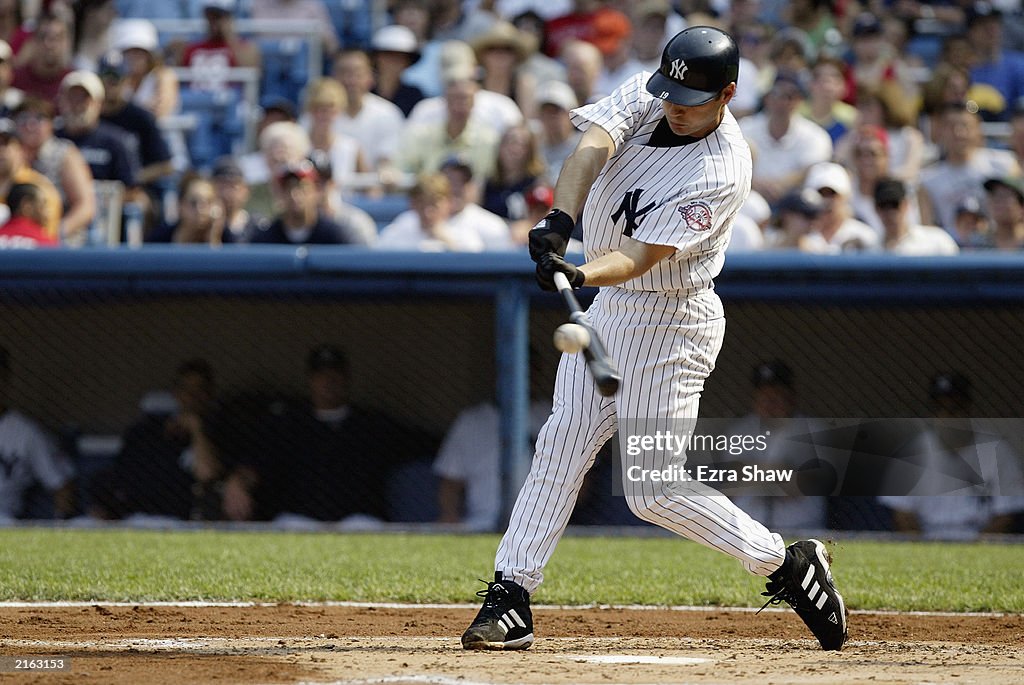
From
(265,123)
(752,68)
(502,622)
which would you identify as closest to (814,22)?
(752,68)

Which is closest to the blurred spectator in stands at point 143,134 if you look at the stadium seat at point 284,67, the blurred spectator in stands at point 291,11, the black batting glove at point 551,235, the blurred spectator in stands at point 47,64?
the blurred spectator in stands at point 47,64

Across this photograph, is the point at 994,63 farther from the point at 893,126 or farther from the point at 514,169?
the point at 514,169

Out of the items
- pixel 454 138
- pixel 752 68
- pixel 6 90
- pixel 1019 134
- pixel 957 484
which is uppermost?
pixel 752 68

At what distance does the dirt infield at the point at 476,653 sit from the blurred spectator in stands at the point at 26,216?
346cm

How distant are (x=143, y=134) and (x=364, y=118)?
1.44 metres

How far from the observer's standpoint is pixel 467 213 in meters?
8.23

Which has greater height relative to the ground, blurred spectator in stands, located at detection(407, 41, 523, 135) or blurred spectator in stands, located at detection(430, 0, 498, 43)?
blurred spectator in stands, located at detection(430, 0, 498, 43)

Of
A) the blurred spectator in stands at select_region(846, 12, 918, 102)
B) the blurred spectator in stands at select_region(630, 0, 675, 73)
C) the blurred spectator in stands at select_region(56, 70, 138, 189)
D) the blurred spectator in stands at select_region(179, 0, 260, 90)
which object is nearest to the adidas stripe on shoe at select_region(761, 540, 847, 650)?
the blurred spectator in stands at select_region(56, 70, 138, 189)

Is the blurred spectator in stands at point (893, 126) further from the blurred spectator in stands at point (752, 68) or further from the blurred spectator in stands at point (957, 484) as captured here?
the blurred spectator in stands at point (957, 484)

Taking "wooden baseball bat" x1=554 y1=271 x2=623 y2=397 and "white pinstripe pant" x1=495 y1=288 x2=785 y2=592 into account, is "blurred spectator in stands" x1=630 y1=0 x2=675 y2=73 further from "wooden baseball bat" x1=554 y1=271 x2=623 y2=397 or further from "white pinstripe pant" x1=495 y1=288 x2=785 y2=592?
"wooden baseball bat" x1=554 y1=271 x2=623 y2=397

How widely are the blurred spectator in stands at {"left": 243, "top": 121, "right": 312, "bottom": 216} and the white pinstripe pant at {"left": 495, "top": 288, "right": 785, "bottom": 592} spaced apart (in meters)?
4.27

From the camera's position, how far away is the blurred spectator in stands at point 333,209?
26.0ft

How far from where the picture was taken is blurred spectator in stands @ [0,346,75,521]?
736 cm

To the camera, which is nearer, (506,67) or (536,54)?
(506,67)
